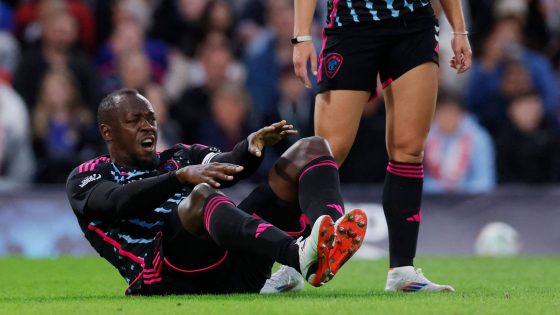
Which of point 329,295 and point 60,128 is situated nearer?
point 329,295

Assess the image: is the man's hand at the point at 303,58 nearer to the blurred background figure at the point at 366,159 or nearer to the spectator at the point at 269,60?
the blurred background figure at the point at 366,159

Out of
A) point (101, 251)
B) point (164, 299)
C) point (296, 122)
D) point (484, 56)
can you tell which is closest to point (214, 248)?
point (164, 299)

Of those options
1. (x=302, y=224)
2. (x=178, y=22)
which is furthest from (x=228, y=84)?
(x=302, y=224)

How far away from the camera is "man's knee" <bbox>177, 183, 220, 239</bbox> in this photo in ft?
15.7

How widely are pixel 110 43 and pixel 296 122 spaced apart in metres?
2.52

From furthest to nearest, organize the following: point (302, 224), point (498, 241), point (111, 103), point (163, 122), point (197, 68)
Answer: point (197, 68)
point (163, 122)
point (498, 241)
point (111, 103)
point (302, 224)

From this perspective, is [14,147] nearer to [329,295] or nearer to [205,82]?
[205,82]

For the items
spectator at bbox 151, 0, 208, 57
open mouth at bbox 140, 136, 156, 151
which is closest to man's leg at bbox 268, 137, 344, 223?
open mouth at bbox 140, 136, 156, 151

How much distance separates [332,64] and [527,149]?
5.69m

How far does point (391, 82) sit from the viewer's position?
5.73 meters

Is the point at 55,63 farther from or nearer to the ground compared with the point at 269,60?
farther from the ground

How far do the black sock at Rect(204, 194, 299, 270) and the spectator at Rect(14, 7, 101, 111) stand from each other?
6822mm

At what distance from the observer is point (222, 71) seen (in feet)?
39.5

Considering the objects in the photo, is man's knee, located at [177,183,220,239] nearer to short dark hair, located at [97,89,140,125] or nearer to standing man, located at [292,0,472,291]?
short dark hair, located at [97,89,140,125]
